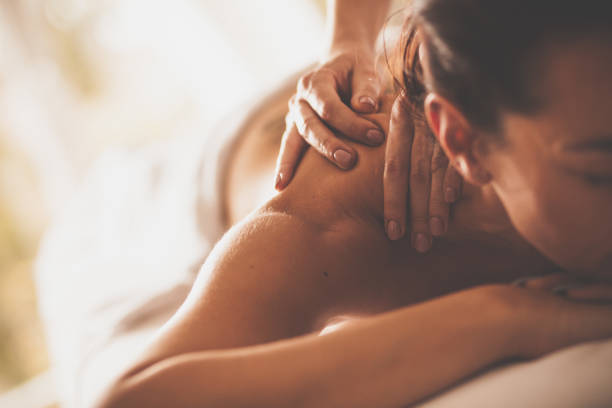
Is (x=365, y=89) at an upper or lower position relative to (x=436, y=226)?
upper

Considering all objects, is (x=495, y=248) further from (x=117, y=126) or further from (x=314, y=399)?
(x=117, y=126)

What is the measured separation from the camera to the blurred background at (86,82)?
8.25 ft

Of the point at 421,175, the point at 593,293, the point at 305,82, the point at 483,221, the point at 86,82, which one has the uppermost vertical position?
the point at 86,82

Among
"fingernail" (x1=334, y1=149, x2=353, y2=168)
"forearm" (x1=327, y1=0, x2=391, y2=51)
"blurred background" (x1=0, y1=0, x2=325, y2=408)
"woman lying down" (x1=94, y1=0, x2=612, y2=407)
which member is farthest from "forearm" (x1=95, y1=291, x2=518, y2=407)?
"blurred background" (x1=0, y1=0, x2=325, y2=408)

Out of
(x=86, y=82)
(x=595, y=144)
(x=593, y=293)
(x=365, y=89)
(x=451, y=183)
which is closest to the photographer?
(x=595, y=144)

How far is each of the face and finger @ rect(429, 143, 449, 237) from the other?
138 mm

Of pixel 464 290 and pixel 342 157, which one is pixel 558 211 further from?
pixel 342 157

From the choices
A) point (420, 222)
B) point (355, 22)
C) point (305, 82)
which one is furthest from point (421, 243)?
point (355, 22)

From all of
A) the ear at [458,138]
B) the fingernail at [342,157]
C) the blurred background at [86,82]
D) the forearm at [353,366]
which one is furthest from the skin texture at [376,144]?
the blurred background at [86,82]

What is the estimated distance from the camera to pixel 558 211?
2.05 ft

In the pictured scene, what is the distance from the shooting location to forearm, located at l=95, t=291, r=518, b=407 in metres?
0.61

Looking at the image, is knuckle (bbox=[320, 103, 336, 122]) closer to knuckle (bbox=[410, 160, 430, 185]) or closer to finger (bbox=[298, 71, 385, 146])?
finger (bbox=[298, 71, 385, 146])

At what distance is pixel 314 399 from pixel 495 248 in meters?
0.44

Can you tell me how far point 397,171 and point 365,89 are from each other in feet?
0.65
